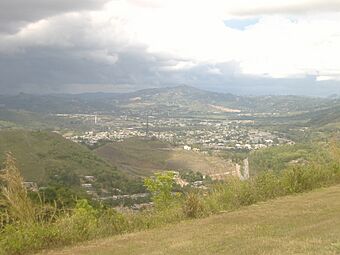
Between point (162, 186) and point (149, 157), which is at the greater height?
point (162, 186)

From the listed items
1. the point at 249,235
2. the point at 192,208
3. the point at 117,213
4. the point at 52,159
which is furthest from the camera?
the point at 52,159

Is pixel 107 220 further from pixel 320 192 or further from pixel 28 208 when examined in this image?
pixel 320 192

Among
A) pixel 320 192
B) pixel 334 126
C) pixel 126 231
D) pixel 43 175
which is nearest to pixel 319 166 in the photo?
pixel 320 192

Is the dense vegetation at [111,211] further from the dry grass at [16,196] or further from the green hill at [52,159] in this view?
the green hill at [52,159]

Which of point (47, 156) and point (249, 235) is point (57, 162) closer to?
point (47, 156)

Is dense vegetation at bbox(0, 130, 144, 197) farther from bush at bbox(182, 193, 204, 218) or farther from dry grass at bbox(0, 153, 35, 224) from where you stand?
dry grass at bbox(0, 153, 35, 224)

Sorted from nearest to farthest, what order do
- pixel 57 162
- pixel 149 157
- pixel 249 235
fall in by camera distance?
pixel 249 235, pixel 57 162, pixel 149 157

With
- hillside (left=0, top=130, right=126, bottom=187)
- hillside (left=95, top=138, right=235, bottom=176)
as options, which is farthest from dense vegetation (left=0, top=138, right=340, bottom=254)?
hillside (left=95, top=138, right=235, bottom=176)

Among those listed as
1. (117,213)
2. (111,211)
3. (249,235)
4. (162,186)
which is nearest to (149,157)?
(162,186)
